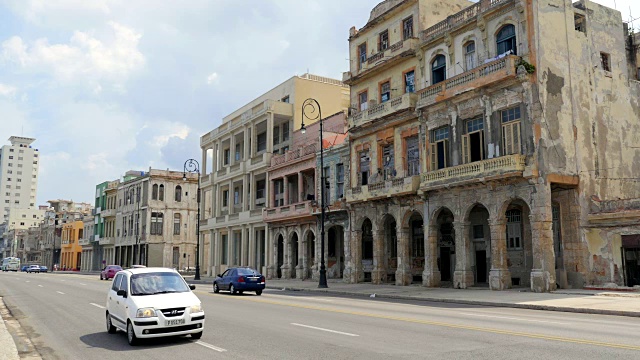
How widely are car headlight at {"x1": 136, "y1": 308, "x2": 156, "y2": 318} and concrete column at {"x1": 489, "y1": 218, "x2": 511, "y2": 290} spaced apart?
19.8m

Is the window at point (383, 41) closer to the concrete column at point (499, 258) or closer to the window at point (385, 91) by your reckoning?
the window at point (385, 91)

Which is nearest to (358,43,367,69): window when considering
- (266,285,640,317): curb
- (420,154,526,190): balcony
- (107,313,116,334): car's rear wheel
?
(420,154,526,190): balcony

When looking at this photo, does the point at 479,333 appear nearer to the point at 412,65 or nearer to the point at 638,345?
the point at 638,345

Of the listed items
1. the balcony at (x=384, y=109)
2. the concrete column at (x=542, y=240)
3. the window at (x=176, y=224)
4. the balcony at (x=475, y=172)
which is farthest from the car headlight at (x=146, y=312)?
the window at (x=176, y=224)

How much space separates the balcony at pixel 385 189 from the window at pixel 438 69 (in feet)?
19.8

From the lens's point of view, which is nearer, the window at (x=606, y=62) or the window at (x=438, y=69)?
the window at (x=606, y=62)

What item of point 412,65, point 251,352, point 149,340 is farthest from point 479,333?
point 412,65

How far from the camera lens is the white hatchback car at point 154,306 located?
1085cm

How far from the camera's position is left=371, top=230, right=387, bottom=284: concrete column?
35.3 meters

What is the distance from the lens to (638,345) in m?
9.78

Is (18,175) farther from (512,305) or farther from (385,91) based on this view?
(512,305)

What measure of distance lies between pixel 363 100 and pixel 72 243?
3513 inches

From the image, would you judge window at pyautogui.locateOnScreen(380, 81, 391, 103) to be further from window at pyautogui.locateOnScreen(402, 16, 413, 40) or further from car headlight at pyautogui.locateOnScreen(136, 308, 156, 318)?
car headlight at pyautogui.locateOnScreen(136, 308, 156, 318)

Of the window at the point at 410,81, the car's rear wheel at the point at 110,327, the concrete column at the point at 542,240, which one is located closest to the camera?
the car's rear wheel at the point at 110,327
